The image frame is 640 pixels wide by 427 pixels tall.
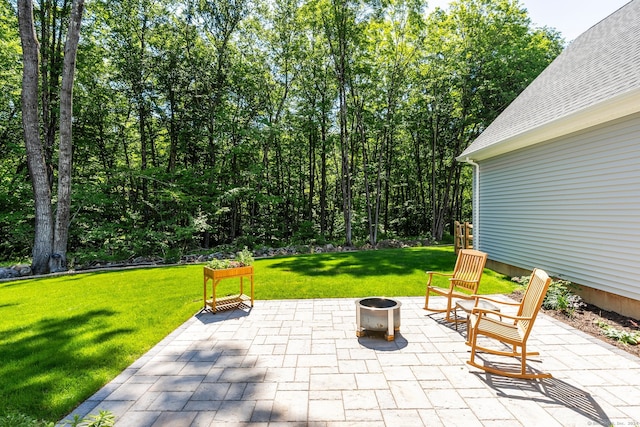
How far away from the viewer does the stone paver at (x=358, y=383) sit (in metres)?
2.40

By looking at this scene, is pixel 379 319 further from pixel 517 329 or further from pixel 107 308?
pixel 107 308

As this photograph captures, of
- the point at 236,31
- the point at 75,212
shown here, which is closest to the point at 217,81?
the point at 236,31

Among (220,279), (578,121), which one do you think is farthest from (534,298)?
(220,279)

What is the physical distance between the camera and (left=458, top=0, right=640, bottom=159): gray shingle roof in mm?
4861

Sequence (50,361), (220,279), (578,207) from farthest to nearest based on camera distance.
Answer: (578,207) < (220,279) < (50,361)

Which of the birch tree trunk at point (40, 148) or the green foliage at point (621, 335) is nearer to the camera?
the green foliage at point (621, 335)

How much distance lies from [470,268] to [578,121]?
3146 mm

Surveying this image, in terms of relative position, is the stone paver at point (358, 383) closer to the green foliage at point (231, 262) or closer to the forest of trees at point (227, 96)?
the green foliage at point (231, 262)

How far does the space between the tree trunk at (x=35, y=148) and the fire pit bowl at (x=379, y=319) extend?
1050 cm

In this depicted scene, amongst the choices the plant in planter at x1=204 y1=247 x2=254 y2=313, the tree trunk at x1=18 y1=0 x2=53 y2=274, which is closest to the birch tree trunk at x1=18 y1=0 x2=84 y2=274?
the tree trunk at x1=18 y1=0 x2=53 y2=274

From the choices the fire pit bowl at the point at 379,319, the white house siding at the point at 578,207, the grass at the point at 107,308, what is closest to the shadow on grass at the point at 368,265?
the grass at the point at 107,308

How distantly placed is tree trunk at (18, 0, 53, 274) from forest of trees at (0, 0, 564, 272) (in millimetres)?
1326

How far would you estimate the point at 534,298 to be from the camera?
3.20m

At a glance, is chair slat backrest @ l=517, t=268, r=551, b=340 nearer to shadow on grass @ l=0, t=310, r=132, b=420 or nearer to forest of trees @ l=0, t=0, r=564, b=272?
shadow on grass @ l=0, t=310, r=132, b=420
